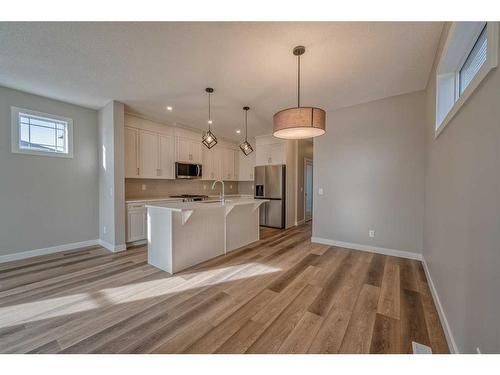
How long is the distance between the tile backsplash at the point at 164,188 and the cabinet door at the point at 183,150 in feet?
2.39

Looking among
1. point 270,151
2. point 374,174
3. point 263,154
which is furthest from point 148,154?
point 374,174

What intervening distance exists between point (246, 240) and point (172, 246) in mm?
1668

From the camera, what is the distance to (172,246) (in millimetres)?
2684

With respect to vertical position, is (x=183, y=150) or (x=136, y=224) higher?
(x=183, y=150)

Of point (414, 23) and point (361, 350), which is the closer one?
point (361, 350)

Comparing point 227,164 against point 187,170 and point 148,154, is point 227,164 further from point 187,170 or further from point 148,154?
point 148,154

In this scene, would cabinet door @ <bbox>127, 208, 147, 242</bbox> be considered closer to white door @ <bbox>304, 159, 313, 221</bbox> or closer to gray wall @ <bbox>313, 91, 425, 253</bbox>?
gray wall @ <bbox>313, 91, 425, 253</bbox>

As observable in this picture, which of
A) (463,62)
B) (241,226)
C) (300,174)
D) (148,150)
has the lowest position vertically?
(241,226)

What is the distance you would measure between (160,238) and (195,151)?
313cm

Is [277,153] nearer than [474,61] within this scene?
No

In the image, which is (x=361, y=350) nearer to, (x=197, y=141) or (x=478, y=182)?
→ (x=478, y=182)

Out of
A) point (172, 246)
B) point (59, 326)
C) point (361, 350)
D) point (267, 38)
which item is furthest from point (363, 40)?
point (59, 326)

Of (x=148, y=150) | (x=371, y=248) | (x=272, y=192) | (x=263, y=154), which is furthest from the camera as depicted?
(x=263, y=154)

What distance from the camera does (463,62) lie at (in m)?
1.84
